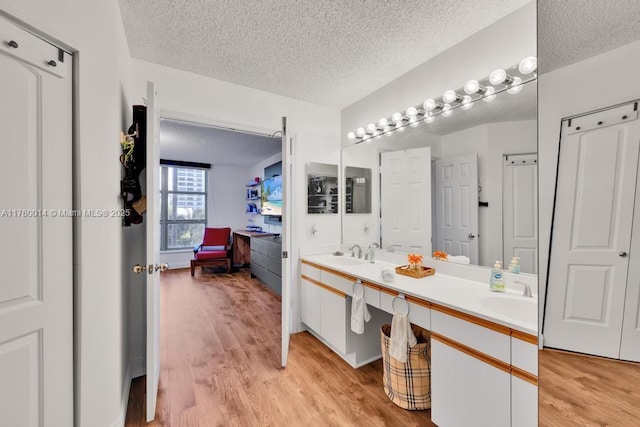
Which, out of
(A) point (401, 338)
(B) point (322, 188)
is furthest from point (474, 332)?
A: (B) point (322, 188)

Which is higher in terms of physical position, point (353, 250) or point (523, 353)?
point (353, 250)

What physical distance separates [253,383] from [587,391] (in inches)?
80.9

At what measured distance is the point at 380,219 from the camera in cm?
273

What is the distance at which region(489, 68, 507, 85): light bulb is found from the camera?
1.66 m

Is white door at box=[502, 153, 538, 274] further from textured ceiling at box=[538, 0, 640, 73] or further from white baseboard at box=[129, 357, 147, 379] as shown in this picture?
white baseboard at box=[129, 357, 147, 379]

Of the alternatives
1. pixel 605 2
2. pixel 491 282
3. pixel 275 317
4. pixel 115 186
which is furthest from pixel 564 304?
pixel 275 317

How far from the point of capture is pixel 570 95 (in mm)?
424

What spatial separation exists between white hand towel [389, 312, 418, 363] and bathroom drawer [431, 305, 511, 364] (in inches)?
7.1

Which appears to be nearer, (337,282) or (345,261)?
(337,282)

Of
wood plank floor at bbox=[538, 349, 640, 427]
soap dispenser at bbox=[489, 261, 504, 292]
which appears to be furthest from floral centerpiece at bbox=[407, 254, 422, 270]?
wood plank floor at bbox=[538, 349, 640, 427]

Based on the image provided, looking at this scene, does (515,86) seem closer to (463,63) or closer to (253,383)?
(463,63)

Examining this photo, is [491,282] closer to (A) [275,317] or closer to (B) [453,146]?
(B) [453,146]

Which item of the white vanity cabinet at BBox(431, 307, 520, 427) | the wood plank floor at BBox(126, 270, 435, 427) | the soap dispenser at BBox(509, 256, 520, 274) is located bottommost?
the wood plank floor at BBox(126, 270, 435, 427)

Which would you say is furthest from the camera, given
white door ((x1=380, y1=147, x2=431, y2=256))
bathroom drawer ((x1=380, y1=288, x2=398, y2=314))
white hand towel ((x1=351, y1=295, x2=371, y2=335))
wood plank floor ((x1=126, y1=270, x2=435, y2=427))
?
white door ((x1=380, y1=147, x2=431, y2=256))
